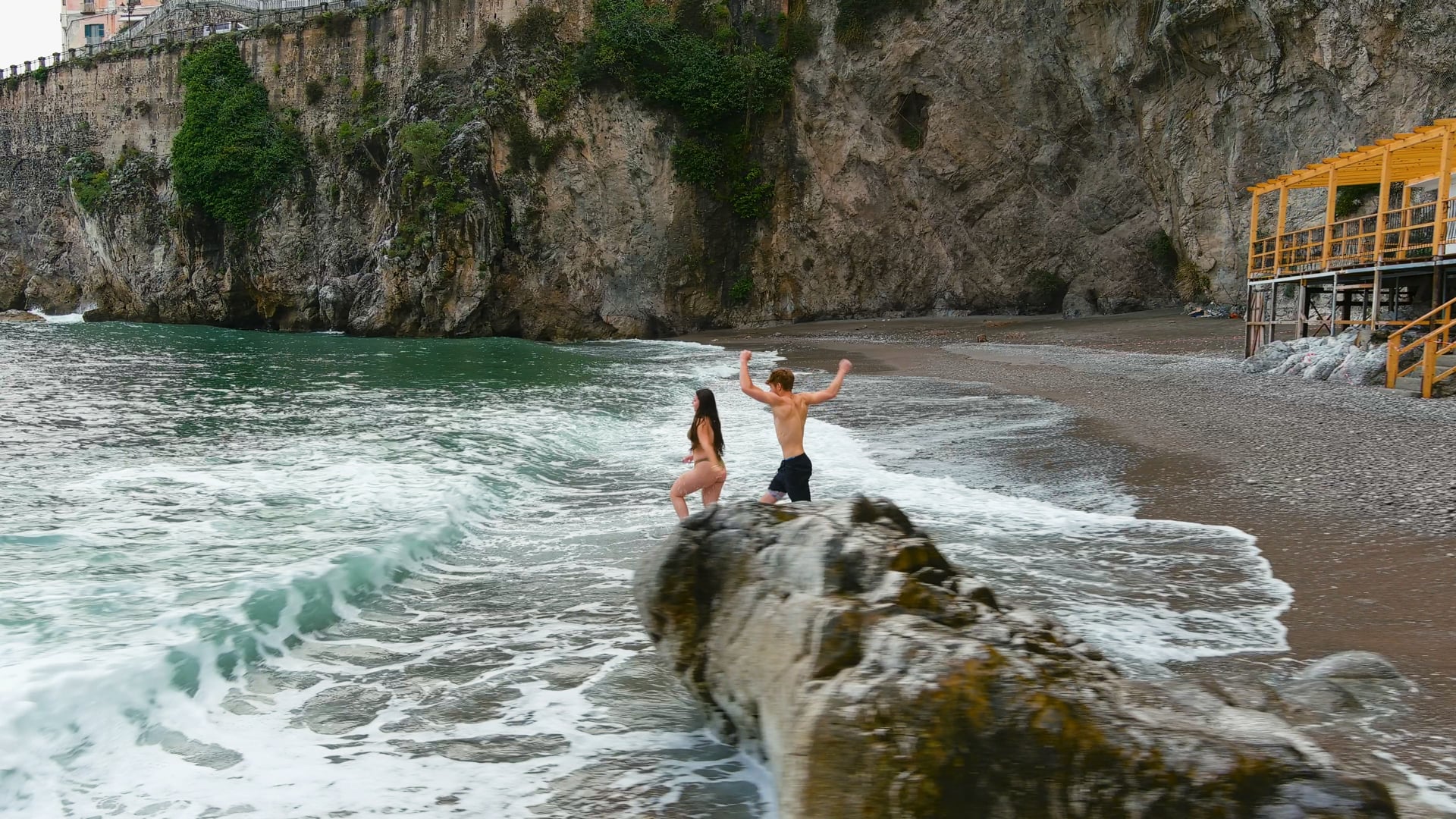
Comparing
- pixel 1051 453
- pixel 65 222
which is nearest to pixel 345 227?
pixel 65 222

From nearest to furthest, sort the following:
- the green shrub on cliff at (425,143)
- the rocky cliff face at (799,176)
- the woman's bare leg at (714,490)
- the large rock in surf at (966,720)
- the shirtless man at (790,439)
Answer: the large rock in surf at (966,720) → the shirtless man at (790,439) → the woman's bare leg at (714,490) → the rocky cliff face at (799,176) → the green shrub on cliff at (425,143)

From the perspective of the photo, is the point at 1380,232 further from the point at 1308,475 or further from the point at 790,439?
the point at 790,439

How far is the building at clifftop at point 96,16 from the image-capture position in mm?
74312

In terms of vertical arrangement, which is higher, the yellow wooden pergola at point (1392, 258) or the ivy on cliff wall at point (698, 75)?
the ivy on cliff wall at point (698, 75)

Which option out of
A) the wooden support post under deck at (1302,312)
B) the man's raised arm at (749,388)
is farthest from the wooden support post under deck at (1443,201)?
the man's raised arm at (749,388)

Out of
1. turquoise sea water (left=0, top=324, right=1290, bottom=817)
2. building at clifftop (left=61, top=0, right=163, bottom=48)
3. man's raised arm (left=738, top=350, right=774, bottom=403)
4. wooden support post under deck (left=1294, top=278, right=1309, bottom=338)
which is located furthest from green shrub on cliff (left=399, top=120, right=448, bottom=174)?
building at clifftop (left=61, top=0, right=163, bottom=48)

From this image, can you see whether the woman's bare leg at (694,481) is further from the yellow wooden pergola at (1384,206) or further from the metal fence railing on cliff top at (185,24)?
the metal fence railing on cliff top at (185,24)

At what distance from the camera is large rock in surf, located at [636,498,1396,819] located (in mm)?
2611

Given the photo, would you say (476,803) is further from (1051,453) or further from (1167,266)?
(1167,266)

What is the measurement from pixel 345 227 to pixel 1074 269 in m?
34.6

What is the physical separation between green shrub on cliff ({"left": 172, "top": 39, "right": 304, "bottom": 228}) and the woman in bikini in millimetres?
50048

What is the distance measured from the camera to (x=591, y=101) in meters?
41.4

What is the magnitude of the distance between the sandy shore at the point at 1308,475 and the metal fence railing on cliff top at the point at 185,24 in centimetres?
4776

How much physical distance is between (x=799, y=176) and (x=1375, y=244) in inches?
1016
